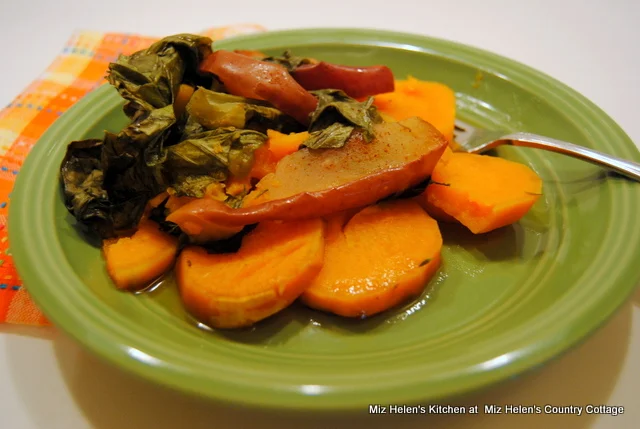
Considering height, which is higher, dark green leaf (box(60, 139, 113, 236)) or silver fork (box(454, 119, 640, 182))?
silver fork (box(454, 119, 640, 182))

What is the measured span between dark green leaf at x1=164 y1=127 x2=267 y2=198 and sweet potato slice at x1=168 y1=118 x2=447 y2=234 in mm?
112

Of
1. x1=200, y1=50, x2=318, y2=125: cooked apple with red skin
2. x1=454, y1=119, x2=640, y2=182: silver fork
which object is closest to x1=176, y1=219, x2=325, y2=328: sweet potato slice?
x1=200, y1=50, x2=318, y2=125: cooked apple with red skin

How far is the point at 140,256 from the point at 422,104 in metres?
1.43

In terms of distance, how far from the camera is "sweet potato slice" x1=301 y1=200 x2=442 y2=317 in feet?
5.31

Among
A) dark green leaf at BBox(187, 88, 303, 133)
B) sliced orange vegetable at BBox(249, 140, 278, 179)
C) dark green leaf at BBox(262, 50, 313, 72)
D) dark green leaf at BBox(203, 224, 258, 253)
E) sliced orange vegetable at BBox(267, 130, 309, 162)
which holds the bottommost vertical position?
dark green leaf at BBox(203, 224, 258, 253)

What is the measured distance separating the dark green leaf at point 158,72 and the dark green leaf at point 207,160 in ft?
0.69

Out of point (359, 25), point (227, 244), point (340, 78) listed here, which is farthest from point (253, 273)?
point (359, 25)

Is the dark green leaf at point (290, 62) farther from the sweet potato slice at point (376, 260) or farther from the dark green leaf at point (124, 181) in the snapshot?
the sweet potato slice at point (376, 260)

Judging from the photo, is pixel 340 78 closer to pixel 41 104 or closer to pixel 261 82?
pixel 261 82

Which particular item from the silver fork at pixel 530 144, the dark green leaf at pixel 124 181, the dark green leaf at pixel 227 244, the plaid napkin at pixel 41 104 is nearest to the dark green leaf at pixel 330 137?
the dark green leaf at pixel 227 244

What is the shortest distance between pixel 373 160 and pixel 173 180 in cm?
73

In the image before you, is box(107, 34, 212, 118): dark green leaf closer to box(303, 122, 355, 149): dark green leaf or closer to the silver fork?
box(303, 122, 355, 149): dark green leaf

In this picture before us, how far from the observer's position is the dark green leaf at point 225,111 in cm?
194

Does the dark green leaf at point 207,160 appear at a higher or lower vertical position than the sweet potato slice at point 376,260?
higher
